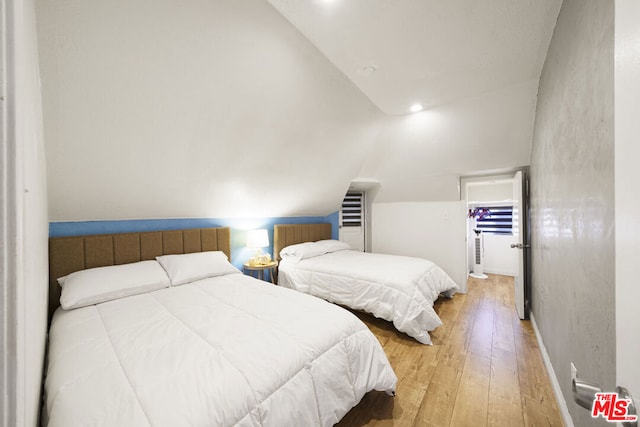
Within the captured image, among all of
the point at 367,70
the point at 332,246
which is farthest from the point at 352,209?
the point at 367,70

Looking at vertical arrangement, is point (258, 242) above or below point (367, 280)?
above

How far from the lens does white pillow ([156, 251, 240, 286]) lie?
231cm

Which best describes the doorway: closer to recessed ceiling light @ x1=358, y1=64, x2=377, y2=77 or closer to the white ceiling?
the white ceiling

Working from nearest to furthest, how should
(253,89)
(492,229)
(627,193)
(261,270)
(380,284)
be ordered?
(627,193)
(253,89)
(380,284)
(261,270)
(492,229)

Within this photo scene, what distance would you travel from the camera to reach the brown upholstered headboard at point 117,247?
6.72ft

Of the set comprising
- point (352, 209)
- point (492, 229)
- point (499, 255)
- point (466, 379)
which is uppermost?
point (352, 209)

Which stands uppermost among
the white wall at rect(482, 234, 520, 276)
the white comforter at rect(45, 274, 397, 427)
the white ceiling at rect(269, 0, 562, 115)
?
the white ceiling at rect(269, 0, 562, 115)

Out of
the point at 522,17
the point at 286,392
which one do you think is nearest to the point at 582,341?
the point at 286,392

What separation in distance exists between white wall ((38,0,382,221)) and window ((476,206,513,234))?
3.46 meters

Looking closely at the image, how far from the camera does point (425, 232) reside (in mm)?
4215

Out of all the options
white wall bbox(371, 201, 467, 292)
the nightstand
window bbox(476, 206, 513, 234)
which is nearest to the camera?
the nightstand

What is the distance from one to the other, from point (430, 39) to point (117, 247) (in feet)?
10.5

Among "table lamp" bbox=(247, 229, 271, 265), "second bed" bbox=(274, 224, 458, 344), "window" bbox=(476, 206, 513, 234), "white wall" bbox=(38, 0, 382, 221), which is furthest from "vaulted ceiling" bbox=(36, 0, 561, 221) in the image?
"window" bbox=(476, 206, 513, 234)

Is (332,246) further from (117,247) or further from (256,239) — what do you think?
(117,247)
